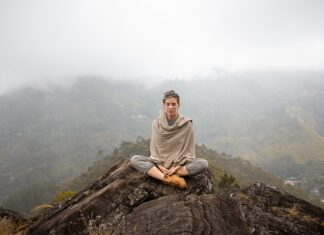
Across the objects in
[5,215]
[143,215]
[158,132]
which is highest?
[158,132]

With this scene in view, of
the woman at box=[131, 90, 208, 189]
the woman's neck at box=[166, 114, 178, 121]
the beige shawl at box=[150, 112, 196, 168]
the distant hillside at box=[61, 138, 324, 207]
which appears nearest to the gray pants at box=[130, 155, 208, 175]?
the woman at box=[131, 90, 208, 189]

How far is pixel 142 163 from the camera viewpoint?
10133 millimetres

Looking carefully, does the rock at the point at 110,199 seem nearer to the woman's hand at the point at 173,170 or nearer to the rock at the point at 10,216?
the woman's hand at the point at 173,170

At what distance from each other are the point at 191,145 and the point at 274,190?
3.00 m

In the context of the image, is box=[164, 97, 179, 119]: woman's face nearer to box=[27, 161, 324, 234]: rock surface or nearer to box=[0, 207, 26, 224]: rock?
box=[27, 161, 324, 234]: rock surface

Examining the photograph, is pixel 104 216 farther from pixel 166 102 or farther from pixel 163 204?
pixel 166 102

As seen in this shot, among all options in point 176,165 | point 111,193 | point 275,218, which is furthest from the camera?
point 176,165

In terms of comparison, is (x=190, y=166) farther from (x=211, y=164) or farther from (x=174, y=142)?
(x=211, y=164)

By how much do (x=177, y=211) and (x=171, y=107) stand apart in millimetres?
4032

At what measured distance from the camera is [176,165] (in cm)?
1019

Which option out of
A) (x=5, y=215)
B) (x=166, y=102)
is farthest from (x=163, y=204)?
(x=5, y=215)

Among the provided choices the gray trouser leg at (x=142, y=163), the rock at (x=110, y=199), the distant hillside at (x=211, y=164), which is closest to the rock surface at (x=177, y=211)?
the rock at (x=110, y=199)

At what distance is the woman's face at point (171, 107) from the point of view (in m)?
10.3

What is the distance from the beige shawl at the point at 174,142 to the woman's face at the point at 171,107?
266mm
